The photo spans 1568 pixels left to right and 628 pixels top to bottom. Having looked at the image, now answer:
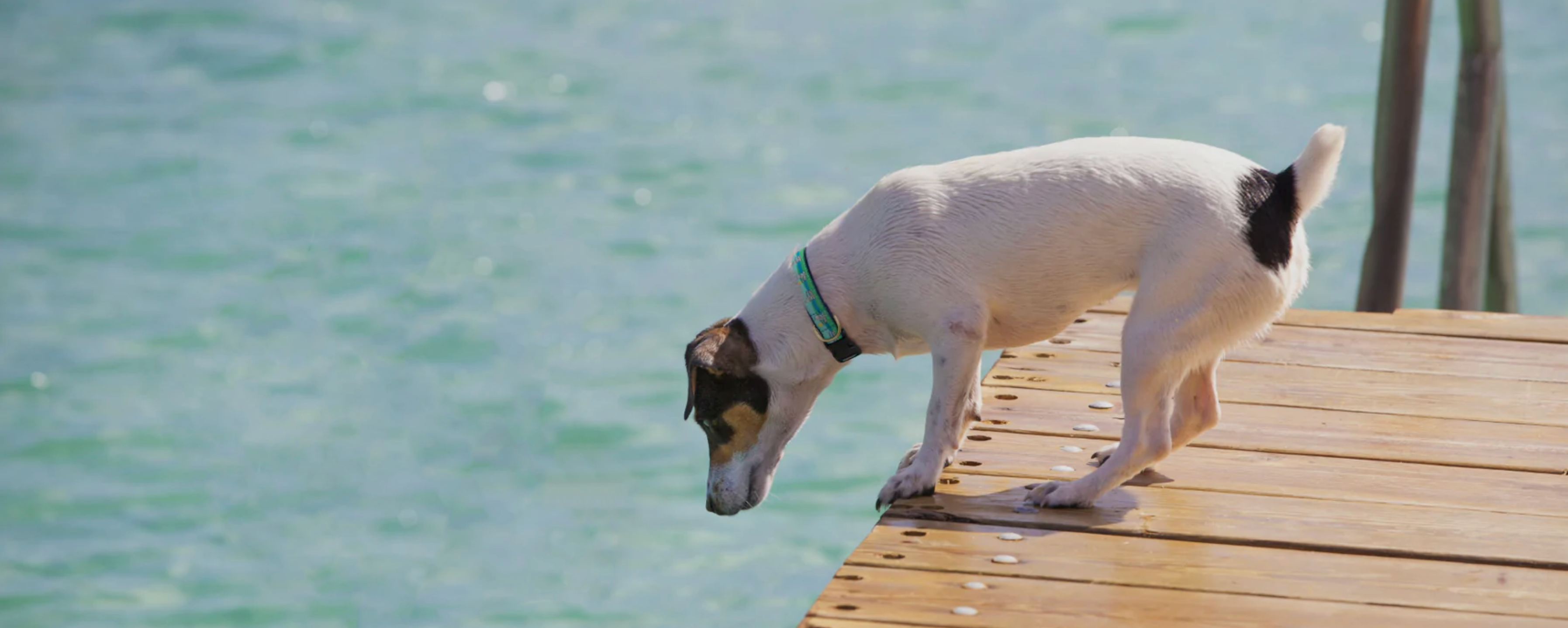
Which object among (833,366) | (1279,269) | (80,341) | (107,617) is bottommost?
(107,617)

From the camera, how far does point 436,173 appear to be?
33.6ft

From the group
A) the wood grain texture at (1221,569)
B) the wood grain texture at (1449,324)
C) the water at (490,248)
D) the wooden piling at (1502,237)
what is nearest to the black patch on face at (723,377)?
the wood grain texture at (1221,569)

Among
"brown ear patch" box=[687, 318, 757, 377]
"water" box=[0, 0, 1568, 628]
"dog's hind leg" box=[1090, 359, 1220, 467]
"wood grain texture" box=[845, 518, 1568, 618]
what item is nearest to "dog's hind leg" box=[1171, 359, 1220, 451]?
"dog's hind leg" box=[1090, 359, 1220, 467]

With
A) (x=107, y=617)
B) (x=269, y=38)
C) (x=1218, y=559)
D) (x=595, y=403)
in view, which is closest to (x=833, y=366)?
(x=1218, y=559)

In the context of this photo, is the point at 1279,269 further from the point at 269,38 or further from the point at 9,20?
the point at 9,20

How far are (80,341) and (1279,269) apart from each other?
23.1 ft

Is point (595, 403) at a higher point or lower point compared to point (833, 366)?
lower

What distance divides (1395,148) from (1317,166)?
6.38 feet

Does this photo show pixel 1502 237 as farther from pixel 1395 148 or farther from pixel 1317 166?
pixel 1317 166

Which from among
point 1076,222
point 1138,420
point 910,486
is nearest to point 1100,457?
point 1138,420

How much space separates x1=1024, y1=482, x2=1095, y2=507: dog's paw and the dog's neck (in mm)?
417

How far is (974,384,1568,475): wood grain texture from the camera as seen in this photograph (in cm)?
326

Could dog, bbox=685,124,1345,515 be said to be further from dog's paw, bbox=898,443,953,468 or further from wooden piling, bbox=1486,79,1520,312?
wooden piling, bbox=1486,79,1520,312

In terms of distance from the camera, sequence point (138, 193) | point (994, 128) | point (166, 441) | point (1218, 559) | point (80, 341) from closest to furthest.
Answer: point (1218, 559), point (166, 441), point (80, 341), point (138, 193), point (994, 128)
